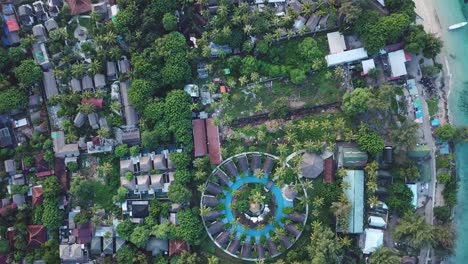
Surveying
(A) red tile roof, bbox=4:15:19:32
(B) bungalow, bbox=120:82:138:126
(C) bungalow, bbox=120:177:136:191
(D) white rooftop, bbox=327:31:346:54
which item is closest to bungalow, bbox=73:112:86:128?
(B) bungalow, bbox=120:82:138:126

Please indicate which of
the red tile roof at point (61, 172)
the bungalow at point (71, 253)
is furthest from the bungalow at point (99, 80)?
the bungalow at point (71, 253)

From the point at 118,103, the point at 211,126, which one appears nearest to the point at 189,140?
the point at 211,126

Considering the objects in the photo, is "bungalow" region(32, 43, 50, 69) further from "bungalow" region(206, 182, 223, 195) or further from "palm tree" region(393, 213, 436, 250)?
"palm tree" region(393, 213, 436, 250)

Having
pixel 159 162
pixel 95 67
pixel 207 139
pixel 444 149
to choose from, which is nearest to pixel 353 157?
pixel 444 149

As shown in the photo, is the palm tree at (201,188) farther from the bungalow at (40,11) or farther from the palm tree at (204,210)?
the bungalow at (40,11)

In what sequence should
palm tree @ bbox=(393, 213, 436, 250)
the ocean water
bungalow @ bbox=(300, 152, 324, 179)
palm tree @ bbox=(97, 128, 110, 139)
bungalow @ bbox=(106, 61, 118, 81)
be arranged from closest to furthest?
palm tree @ bbox=(393, 213, 436, 250) → bungalow @ bbox=(300, 152, 324, 179) → palm tree @ bbox=(97, 128, 110, 139) → the ocean water → bungalow @ bbox=(106, 61, 118, 81)

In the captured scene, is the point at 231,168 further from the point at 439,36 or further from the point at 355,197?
the point at 439,36
